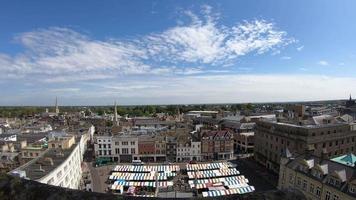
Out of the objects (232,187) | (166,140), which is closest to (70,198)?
(232,187)

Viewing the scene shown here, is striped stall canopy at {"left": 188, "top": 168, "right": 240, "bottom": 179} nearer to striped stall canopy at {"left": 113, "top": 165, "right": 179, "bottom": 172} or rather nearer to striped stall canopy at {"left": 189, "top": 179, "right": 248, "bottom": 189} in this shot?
striped stall canopy at {"left": 189, "top": 179, "right": 248, "bottom": 189}

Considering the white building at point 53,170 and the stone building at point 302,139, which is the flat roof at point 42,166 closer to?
the white building at point 53,170

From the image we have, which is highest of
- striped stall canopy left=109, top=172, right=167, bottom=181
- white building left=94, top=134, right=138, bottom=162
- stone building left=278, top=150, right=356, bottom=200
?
stone building left=278, top=150, right=356, bottom=200

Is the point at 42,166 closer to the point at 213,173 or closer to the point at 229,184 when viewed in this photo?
the point at 229,184

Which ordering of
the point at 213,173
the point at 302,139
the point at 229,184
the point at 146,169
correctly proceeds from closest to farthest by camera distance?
the point at 229,184
the point at 302,139
the point at 213,173
the point at 146,169

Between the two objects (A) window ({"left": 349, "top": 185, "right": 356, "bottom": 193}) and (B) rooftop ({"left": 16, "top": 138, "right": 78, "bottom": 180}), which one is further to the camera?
(B) rooftop ({"left": 16, "top": 138, "right": 78, "bottom": 180})

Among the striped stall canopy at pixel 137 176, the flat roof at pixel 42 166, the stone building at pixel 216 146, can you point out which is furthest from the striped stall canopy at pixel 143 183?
the stone building at pixel 216 146

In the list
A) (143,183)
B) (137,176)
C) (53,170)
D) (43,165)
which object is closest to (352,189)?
(143,183)

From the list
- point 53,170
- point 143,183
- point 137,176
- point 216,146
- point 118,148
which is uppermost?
point 53,170

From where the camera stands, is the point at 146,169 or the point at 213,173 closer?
the point at 213,173

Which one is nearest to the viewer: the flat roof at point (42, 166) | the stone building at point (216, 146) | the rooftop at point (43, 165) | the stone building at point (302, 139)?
the flat roof at point (42, 166)

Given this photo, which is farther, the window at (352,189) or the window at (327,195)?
the window at (327,195)

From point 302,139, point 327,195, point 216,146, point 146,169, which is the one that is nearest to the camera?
point 327,195

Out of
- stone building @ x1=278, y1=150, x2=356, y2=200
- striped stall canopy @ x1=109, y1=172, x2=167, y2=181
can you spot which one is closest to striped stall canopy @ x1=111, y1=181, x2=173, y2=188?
striped stall canopy @ x1=109, y1=172, x2=167, y2=181
